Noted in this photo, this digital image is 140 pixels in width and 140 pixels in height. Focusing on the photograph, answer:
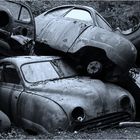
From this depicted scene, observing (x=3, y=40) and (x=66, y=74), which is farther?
(x=3, y=40)

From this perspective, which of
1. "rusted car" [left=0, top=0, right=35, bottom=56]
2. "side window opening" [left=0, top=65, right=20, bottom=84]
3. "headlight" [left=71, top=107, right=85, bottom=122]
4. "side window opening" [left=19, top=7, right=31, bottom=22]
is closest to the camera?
"headlight" [left=71, top=107, right=85, bottom=122]

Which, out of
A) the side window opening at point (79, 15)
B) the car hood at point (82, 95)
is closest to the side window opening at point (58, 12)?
the side window opening at point (79, 15)

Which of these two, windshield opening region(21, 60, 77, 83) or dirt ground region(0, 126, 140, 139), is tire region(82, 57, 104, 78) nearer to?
windshield opening region(21, 60, 77, 83)

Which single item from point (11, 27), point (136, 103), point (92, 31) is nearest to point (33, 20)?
point (11, 27)

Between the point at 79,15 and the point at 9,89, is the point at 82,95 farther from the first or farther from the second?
the point at 79,15

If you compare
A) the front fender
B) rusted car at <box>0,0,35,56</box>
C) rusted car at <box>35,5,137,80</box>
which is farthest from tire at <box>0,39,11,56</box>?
the front fender

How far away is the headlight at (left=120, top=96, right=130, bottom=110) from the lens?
9.29 m

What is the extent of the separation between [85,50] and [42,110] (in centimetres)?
260

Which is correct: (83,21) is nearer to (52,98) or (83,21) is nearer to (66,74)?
(66,74)

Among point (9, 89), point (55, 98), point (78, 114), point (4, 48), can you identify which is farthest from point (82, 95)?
point (4, 48)

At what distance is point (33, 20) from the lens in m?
12.6

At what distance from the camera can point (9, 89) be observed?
31.0 feet

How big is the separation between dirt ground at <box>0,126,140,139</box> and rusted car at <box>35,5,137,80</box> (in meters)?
1.86

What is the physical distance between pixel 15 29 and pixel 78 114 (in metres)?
4.18
